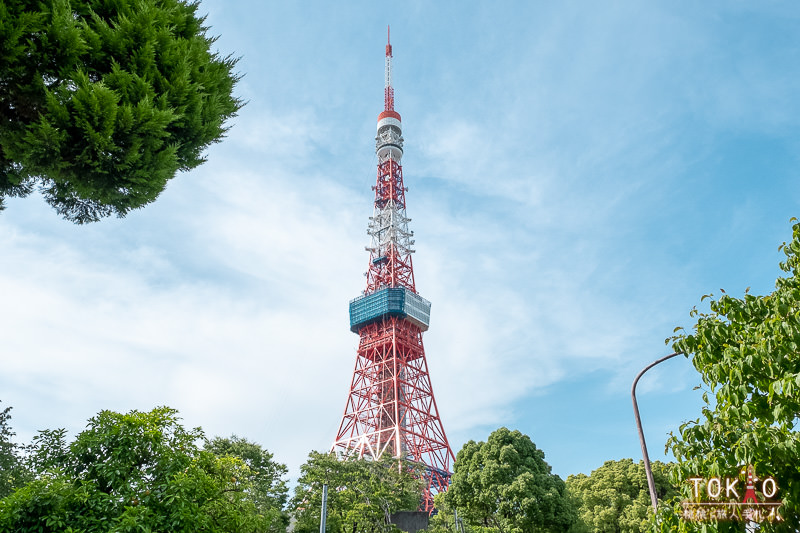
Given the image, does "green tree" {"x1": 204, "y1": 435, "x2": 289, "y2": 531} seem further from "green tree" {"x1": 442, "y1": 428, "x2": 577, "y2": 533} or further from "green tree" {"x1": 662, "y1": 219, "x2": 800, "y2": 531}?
"green tree" {"x1": 662, "y1": 219, "x2": 800, "y2": 531}

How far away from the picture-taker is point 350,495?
78.3 feet

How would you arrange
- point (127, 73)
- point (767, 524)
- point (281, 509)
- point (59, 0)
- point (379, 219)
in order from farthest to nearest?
point (379, 219) < point (281, 509) < point (127, 73) < point (59, 0) < point (767, 524)

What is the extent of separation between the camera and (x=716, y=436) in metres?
5.68

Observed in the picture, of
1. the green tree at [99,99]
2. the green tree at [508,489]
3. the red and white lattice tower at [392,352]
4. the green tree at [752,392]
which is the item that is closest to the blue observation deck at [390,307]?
the red and white lattice tower at [392,352]

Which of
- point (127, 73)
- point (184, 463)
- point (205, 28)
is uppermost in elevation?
point (205, 28)

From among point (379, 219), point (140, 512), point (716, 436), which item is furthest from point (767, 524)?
point (379, 219)

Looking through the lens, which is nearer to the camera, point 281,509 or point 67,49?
point 67,49

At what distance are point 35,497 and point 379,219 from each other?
5441 centimetres

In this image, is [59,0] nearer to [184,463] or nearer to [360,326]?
[184,463]

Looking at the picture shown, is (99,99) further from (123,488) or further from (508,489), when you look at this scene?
(508,489)

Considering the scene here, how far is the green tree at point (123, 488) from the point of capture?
26.1 ft

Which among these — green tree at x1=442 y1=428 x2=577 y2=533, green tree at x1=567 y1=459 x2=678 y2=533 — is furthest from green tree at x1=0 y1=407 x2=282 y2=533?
green tree at x1=567 y1=459 x2=678 y2=533

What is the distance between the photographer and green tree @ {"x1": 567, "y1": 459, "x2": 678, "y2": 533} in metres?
29.2

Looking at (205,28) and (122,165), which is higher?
(205,28)
